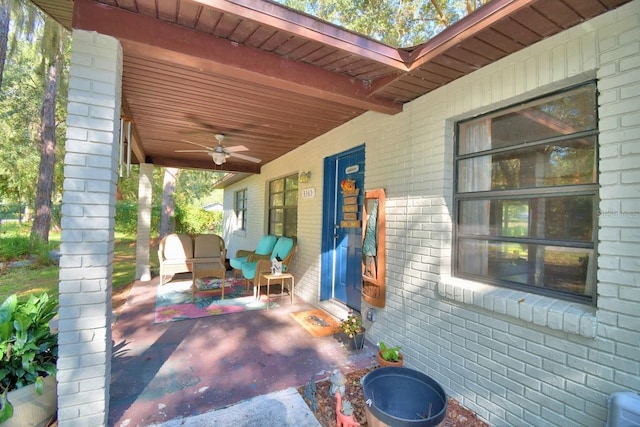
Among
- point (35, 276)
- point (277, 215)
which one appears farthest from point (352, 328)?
point (35, 276)

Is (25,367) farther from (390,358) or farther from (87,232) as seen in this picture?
(390,358)

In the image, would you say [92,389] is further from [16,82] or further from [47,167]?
[16,82]

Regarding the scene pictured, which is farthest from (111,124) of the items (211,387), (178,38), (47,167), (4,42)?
(47,167)

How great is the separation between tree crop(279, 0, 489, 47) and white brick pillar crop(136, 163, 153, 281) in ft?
15.8

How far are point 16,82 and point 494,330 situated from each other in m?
17.2

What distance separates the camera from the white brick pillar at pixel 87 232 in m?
1.77

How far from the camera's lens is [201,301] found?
4.58 metres

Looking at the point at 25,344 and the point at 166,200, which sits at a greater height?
the point at 166,200

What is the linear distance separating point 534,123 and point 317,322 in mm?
3083

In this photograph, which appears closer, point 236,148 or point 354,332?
point 354,332

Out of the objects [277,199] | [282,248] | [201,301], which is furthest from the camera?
[277,199]

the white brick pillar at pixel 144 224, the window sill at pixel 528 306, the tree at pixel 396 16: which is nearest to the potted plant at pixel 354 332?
the window sill at pixel 528 306

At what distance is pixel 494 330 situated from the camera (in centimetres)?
205

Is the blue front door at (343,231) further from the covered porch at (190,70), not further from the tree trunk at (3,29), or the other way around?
the tree trunk at (3,29)
